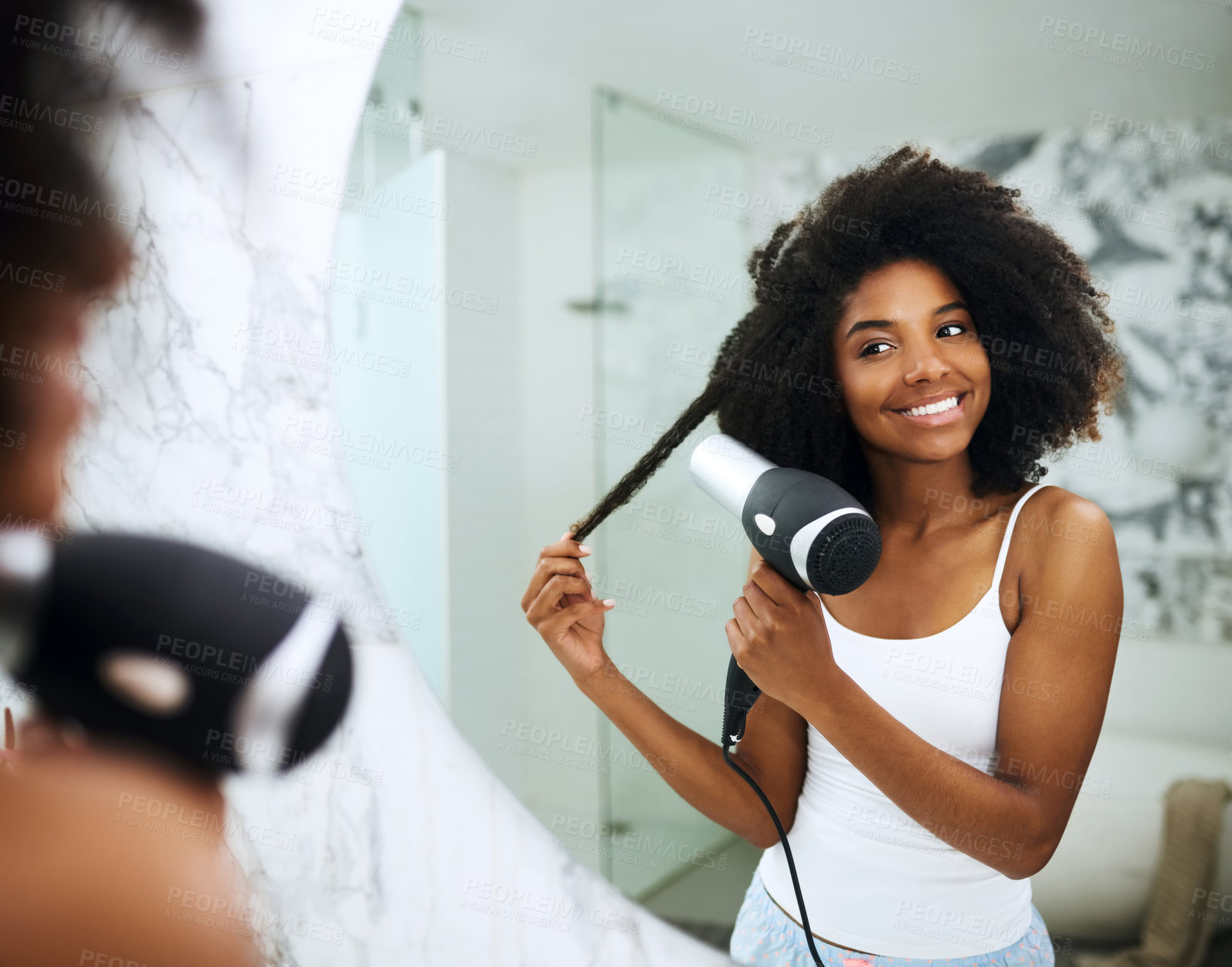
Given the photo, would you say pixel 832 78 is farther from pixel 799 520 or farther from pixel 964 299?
pixel 799 520

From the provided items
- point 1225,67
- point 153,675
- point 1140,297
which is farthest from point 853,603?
point 153,675

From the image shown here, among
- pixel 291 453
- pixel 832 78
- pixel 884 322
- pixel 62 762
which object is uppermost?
pixel 832 78

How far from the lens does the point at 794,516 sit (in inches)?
19.5

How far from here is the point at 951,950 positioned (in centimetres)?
56

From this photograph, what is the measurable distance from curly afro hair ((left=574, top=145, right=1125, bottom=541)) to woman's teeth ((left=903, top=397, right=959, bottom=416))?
26 millimetres

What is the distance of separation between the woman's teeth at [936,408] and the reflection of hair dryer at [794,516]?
0.07 m

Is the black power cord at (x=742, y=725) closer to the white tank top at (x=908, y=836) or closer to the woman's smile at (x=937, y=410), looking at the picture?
the white tank top at (x=908, y=836)

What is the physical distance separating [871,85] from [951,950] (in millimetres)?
564

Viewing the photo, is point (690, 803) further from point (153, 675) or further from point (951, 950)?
point (153, 675)

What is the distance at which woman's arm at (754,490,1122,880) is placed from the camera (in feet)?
1.57

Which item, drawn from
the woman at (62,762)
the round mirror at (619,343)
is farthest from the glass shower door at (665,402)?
the woman at (62,762)

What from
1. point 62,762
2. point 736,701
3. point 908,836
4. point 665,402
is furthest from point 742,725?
point 62,762

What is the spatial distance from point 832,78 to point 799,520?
0.30 meters

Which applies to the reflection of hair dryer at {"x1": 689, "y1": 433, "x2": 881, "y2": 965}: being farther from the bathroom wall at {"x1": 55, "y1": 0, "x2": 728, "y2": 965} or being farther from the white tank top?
the bathroom wall at {"x1": 55, "y1": 0, "x2": 728, "y2": 965}
